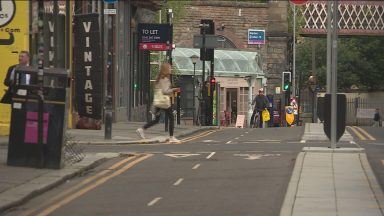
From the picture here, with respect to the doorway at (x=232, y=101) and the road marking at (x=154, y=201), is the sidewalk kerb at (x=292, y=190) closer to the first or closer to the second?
the road marking at (x=154, y=201)

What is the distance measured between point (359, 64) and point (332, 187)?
66908 millimetres

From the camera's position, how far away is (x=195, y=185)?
11.1 metres

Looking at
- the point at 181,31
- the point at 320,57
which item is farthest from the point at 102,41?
the point at 320,57

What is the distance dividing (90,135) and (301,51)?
6635cm

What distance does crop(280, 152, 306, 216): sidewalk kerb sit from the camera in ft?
29.6

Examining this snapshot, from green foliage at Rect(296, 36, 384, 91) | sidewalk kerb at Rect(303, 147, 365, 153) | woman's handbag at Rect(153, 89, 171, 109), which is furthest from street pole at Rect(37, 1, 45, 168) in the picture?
green foliage at Rect(296, 36, 384, 91)

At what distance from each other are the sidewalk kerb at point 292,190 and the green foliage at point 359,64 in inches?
2445

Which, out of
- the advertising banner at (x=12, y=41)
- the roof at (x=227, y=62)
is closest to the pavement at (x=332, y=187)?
the advertising banner at (x=12, y=41)

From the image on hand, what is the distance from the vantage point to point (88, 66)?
19.5 metres

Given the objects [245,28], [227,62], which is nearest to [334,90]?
[227,62]

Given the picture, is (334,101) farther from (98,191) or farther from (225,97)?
(225,97)

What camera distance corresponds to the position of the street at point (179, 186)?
30.6ft

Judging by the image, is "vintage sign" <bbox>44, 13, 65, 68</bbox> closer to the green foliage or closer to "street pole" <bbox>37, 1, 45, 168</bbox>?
"street pole" <bbox>37, 1, 45, 168</bbox>

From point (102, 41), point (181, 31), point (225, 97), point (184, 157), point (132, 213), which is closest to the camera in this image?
point (132, 213)
